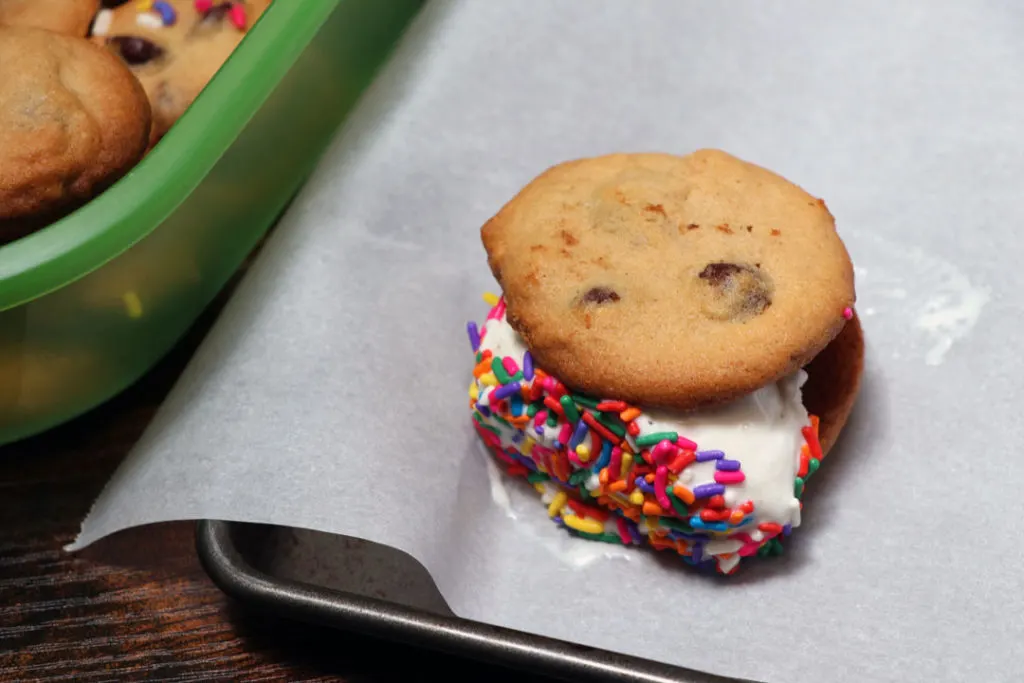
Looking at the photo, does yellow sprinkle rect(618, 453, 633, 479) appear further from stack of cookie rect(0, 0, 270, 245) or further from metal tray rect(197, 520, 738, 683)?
stack of cookie rect(0, 0, 270, 245)

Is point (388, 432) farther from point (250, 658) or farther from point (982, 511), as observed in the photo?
point (982, 511)

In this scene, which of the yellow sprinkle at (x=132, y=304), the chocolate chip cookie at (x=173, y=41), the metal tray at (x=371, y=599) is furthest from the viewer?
the chocolate chip cookie at (x=173, y=41)

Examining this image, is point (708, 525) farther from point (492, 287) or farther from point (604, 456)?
point (492, 287)

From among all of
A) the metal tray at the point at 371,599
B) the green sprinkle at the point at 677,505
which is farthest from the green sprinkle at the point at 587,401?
the metal tray at the point at 371,599

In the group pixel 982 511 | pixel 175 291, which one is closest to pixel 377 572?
pixel 175 291

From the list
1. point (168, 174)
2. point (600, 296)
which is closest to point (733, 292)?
point (600, 296)

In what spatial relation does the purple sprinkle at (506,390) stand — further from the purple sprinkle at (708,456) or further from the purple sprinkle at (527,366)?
the purple sprinkle at (708,456)

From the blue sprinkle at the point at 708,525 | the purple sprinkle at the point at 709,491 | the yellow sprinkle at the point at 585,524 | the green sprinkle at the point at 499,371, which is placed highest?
the green sprinkle at the point at 499,371
